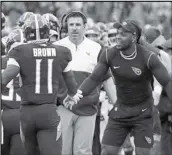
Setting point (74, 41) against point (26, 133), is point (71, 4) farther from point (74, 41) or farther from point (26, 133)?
point (26, 133)

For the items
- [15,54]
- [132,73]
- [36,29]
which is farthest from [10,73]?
[132,73]

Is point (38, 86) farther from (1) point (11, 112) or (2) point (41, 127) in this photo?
(1) point (11, 112)

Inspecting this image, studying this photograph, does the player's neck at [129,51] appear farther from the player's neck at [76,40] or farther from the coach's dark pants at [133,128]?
the player's neck at [76,40]

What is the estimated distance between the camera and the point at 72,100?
8.22m

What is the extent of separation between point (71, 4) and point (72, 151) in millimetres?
13256

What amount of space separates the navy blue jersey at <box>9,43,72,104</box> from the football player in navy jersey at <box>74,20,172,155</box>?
0.95 meters

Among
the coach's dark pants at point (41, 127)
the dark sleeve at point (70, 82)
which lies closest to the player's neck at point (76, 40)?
the dark sleeve at point (70, 82)

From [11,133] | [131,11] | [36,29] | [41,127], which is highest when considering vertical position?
[36,29]

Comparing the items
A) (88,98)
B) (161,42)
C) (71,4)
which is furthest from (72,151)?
(71,4)

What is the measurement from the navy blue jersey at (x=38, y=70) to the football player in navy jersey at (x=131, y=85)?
95cm

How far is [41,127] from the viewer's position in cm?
737

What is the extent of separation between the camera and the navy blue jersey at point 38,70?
24.0 feet

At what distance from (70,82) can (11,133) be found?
123cm

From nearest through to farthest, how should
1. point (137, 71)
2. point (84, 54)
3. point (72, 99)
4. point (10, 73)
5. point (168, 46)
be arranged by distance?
point (10, 73)
point (137, 71)
point (72, 99)
point (84, 54)
point (168, 46)
